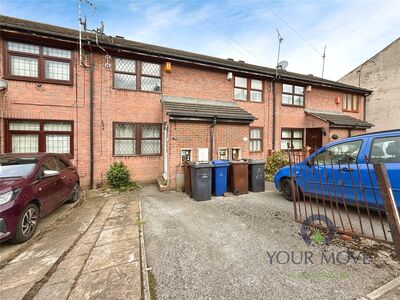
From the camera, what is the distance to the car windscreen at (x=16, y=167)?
381 centimetres

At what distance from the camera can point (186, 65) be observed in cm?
872

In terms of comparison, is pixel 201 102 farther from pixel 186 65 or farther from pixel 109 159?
pixel 109 159

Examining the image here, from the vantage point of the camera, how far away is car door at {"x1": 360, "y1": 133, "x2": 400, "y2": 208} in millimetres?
3637

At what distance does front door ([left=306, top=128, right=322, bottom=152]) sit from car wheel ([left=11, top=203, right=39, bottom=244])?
12447 mm

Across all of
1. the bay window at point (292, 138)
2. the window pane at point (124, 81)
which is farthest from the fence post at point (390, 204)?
the bay window at point (292, 138)

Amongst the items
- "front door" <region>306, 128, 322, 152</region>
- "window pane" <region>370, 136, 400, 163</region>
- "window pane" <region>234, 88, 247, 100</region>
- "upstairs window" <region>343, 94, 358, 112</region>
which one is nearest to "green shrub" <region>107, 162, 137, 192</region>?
"window pane" <region>234, 88, 247, 100</region>

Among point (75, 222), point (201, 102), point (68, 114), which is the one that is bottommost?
point (75, 222)

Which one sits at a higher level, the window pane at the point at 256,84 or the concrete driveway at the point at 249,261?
the window pane at the point at 256,84

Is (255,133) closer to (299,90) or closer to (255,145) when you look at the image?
(255,145)

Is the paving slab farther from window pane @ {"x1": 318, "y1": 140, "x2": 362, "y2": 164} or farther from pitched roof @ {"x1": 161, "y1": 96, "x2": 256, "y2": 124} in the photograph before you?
pitched roof @ {"x1": 161, "y1": 96, "x2": 256, "y2": 124}

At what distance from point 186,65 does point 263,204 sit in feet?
22.3

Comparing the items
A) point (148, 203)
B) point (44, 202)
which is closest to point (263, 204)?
point (148, 203)

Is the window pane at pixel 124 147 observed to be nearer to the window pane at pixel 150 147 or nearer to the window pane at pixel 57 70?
the window pane at pixel 150 147

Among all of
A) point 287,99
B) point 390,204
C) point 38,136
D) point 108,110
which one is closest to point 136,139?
point 108,110
